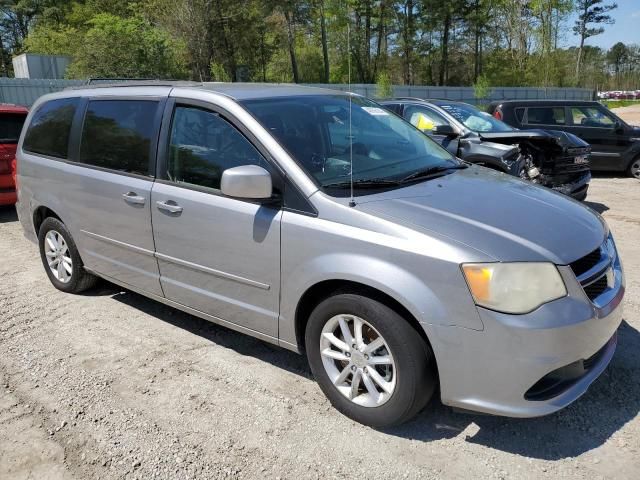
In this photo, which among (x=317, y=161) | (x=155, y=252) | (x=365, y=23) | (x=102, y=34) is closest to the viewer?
(x=317, y=161)

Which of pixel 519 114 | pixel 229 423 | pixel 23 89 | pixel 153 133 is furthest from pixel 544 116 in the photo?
pixel 23 89

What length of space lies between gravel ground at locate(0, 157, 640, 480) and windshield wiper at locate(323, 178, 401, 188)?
126cm

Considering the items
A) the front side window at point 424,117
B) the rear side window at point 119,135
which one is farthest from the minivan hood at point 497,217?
the front side window at point 424,117

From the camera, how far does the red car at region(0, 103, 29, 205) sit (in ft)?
25.4

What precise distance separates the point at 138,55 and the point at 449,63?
30620 mm

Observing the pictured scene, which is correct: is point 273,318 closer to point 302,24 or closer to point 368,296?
point 368,296

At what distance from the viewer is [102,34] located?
26938 millimetres

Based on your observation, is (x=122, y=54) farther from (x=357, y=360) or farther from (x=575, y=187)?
(x=357, y=360)

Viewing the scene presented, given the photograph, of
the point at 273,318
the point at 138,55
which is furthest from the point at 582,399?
the point at 138,55

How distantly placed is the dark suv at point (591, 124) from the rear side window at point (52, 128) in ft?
29.3

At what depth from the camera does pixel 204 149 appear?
351 centimetres

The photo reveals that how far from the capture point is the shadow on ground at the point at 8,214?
8266 mm

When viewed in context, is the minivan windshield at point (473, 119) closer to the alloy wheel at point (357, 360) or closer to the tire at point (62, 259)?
the tire at point (62, 259)

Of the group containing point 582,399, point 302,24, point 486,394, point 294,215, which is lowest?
point 582,399
